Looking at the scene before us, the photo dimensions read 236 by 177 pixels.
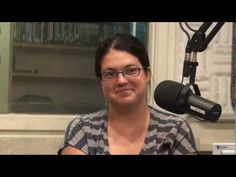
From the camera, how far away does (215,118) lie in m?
0.80

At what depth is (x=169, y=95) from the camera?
838mm

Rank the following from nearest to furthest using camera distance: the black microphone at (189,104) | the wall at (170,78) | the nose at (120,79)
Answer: the black microphone at (189,104), the nose at (120,79), the wall at (170,78)

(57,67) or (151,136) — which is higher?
(57,67)

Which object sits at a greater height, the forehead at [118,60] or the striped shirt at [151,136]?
the forehead at [118,60]

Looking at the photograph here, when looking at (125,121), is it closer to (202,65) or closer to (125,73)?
(125,73)

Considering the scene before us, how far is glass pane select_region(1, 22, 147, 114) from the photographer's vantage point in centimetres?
178

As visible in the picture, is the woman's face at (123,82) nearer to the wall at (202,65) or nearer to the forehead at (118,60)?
the forehead at (118,60)

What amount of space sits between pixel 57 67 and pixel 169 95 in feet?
3.44

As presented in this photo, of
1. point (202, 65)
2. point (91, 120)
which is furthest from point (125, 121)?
→ point (202, 65)

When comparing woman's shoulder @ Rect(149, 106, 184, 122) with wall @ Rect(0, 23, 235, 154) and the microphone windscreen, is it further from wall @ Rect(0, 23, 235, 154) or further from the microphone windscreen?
the microphone windscreen

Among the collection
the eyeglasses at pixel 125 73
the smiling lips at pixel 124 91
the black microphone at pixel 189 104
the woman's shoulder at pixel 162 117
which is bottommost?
the woman's shoulder at pixel 162 117

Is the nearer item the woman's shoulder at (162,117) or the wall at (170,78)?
the woman's shoulder at (162,117)

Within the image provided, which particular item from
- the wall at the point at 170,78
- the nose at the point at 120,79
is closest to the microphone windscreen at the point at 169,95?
the nose at the point at 120,79

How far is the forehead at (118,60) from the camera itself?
52.7 inches
